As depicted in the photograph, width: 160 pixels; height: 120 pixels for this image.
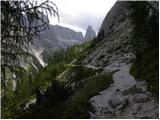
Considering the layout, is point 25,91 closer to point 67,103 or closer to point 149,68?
point 67,103

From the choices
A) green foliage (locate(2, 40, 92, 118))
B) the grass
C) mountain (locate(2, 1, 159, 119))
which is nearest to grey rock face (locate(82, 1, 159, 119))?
mountain (locate(2, 1, 159, 119))

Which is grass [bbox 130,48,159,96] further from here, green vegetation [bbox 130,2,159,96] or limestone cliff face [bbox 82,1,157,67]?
limestone cliff face [bbox 82,1,157,67]

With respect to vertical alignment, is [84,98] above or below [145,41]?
below

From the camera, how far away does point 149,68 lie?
1888cm

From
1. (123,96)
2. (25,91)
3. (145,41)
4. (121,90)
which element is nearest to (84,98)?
(121,90)

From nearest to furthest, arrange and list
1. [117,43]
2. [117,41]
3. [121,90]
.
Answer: [121,90]
[117,43]
[117,41]

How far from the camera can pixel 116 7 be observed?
45656 mm

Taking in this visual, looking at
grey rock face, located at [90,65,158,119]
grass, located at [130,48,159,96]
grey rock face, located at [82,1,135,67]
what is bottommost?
grey rock face, located at [90,65,158,119]

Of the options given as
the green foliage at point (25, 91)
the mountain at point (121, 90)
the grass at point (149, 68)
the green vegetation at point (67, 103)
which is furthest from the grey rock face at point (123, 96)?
the green foliage at point (25, 91)

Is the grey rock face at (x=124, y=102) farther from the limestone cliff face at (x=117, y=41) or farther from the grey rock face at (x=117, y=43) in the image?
the grey rock face at (x=117, y=43)

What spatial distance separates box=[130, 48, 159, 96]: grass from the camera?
53.7ft

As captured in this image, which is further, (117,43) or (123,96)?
(117,43)

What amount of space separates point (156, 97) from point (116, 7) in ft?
104

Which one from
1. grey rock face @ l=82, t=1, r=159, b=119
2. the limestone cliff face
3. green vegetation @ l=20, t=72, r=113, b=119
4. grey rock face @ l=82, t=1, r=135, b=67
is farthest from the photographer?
grey rock face @ l=82, t=1, r=135, b=67
